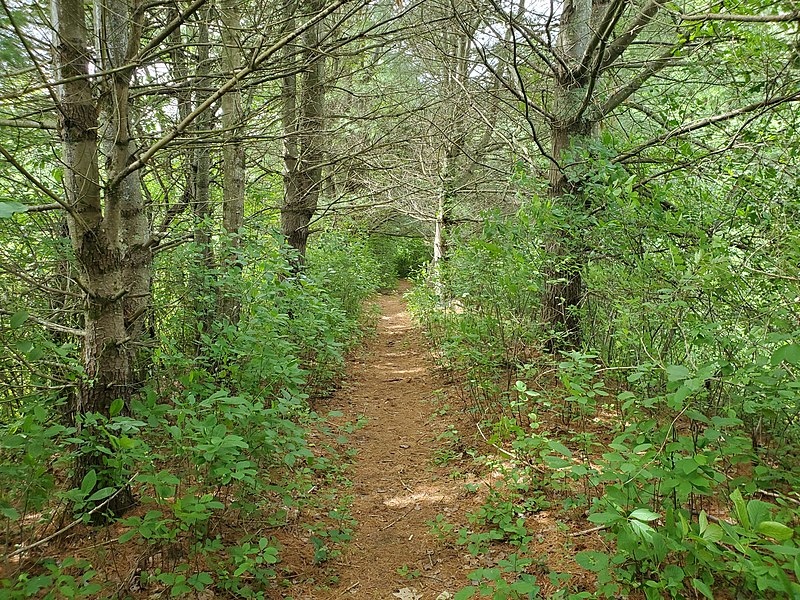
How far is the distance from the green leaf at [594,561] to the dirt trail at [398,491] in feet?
3.00

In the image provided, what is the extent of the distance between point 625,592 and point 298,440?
6.86 ft

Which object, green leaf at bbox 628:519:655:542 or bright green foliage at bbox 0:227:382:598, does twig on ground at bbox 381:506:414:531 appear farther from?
green leaf at bbox 628:519:655:542

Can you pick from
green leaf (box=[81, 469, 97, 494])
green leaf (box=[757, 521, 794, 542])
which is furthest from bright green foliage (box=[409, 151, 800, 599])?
green leaf (box=[81, 469, 97, 494])

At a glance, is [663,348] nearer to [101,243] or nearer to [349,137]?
[101,243]

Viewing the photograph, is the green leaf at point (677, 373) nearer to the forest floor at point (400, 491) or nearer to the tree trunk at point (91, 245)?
the forest floor at point (400, 491)

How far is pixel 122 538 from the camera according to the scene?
8.00ft

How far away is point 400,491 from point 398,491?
2 centimetres

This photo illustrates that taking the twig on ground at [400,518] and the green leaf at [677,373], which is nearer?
the green leaf at [677,373]

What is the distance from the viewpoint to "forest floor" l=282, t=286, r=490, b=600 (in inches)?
124

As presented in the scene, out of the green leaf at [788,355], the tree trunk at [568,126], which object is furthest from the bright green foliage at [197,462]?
the tree trunk at [568,126]

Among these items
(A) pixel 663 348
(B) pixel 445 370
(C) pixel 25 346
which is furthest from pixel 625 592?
(B) pixel 445 370

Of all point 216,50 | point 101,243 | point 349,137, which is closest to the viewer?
point 101,243

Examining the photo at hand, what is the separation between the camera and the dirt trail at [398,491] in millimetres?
3191

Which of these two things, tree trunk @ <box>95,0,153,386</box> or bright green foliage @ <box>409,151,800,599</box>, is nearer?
bright green foliage @ <box>409,151,800,599</box>
